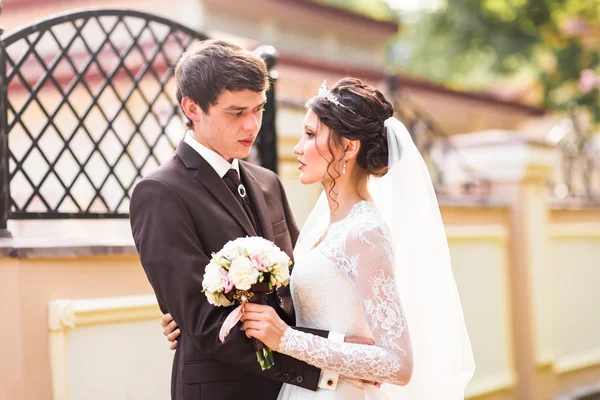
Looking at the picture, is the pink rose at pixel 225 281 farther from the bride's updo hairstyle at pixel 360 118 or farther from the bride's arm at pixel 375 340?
the bride's updo hairstyle at pixel 360 118

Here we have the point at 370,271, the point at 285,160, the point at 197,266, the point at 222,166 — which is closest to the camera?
the point at 197,266

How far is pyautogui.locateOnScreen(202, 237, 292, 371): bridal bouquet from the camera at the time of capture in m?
2.71

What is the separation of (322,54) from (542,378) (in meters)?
Answer: 8.20

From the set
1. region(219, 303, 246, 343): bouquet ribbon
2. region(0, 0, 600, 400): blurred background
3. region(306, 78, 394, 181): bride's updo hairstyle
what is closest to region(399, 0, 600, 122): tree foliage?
region(0, 0, 600, 400): blurred background

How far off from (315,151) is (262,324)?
80cm

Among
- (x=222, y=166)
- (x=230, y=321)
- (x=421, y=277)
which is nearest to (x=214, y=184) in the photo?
(x=222, y=166)

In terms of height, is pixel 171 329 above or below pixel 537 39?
below

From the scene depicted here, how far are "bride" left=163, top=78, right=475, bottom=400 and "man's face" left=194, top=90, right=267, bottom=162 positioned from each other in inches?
10.4

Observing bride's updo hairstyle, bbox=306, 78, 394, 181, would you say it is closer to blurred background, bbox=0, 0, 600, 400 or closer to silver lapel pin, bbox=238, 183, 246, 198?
silver lapel pin, bbox=238, 183, 246, 198

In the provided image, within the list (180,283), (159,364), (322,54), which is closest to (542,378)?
(159,364)

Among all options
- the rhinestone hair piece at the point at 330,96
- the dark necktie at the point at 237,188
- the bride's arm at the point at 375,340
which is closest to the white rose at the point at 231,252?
the bride's arm at the point at 375,340

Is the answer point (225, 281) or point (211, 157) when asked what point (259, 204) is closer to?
point (211, 157)

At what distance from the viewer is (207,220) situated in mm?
3090

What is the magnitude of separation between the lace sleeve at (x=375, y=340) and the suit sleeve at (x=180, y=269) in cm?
19
